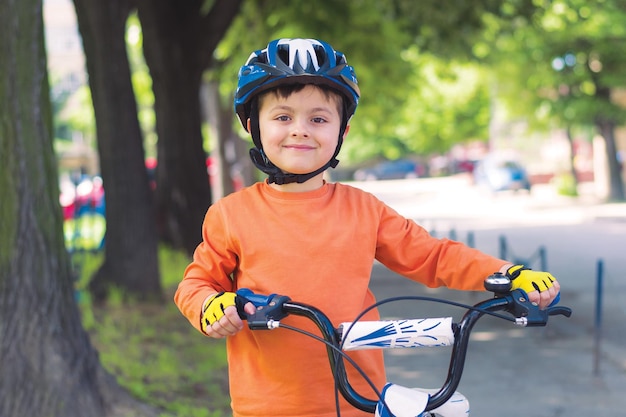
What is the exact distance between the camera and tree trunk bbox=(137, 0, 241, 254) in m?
12.9

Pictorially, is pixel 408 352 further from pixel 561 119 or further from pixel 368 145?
pixel 368 145

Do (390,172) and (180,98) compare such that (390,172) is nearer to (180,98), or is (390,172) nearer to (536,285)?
(180,98)

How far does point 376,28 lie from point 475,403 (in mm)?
11678

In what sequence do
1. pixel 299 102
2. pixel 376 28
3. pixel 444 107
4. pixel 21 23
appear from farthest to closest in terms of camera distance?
pixel 444 107
pixel 376 28
pixel 21 23
pixel 299 102

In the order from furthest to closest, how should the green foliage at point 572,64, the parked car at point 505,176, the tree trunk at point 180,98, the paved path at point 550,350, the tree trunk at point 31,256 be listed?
the parked car at point 505,176 → the green foliage at point 572,64 → the tree trunk at point 180,98 → the paved path at point 550,350 → the tree trunk at point 31,256

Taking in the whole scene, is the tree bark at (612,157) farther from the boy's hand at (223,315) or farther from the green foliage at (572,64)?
the boy's hand at (223,315)

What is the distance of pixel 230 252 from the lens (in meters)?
2.79

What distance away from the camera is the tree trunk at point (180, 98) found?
509 inches

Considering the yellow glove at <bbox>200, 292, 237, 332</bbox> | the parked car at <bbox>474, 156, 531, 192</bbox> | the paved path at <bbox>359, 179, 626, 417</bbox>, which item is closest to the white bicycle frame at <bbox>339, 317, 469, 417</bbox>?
the yellow glove at <bbox>200, 292, 237, 332</bbox>

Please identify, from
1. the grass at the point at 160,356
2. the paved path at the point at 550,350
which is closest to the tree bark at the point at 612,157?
the paved path at the point at 550,350

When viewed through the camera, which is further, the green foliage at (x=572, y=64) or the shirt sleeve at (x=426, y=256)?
the green foliage at (x=572, y=64)

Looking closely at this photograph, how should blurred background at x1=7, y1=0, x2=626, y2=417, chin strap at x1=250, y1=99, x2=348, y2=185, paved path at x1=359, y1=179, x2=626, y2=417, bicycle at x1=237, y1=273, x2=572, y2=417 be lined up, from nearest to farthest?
1. bicycle at x1=237, y1=273, x2=572, y2=417
2. chin strap at x1=250, y1=99, x2=348, y2=185
3. paved path at x1=359, y1=179, x2=626, y2=417
4. blurred background at x1=7, y1=0, x2=626, y2=417

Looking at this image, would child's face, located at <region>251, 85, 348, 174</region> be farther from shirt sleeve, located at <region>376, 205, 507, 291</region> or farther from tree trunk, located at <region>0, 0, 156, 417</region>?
tree trunk, located at <region>0, 0, 156, 417</region>

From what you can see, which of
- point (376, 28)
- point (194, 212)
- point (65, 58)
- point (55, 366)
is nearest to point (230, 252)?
point (55, 366)
